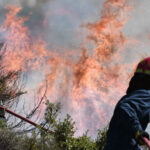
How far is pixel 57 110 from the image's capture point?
19.9ft

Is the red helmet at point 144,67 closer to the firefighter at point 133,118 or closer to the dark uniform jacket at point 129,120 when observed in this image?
the firefighter at point 133,118

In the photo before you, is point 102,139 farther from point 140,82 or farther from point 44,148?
point 140,82

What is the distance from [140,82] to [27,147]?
11.6 ft

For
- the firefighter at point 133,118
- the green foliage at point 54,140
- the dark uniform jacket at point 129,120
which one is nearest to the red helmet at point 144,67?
the firefighter at point 133,118

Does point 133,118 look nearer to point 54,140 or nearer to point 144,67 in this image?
point 144,67

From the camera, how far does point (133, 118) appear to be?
203cm

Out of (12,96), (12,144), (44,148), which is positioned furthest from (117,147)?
(12,96)

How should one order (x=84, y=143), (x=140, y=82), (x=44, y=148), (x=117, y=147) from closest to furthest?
(x=117, y=147) → (x=140, y=82) → (x=44, y=148) → (x=84, y=143)

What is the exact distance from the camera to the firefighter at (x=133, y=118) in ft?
6.62

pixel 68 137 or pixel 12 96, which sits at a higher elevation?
pixel 12 96

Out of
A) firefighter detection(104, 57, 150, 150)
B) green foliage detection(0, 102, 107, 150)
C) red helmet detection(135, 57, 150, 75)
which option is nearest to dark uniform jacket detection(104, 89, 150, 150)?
firefighter detection(104, 57, 150, 150)

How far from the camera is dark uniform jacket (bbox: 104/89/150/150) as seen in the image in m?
2.04

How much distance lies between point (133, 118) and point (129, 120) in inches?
1.5

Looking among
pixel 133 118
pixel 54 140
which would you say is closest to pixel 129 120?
pixel 133 118
